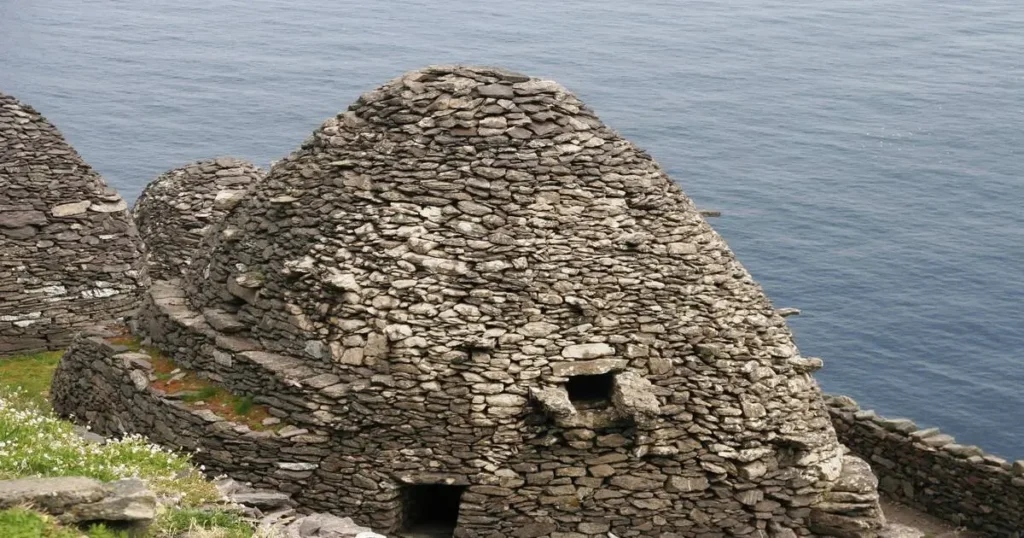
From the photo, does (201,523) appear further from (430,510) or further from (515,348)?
(430,510)

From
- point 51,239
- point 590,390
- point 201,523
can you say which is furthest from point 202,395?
point 51,239

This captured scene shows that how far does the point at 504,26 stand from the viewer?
10675 centimetres

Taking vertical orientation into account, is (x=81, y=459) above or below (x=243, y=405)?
above

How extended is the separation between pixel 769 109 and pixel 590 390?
65.2 meters

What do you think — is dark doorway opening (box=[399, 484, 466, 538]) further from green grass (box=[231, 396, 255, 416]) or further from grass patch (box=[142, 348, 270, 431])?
green grass (box=[231, 396, 255, 416])

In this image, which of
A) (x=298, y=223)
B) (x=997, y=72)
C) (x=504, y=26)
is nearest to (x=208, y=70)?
(x=504, y=26)

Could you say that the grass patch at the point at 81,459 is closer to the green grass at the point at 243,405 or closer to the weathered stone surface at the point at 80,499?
the green grass at the point at 243,405

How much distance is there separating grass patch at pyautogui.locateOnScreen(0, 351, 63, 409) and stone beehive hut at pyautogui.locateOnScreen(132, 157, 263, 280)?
3.30 metres

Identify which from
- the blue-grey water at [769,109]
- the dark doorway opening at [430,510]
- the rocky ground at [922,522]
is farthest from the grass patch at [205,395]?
the blue-grey water at [769,109]

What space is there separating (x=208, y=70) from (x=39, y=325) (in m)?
63.1

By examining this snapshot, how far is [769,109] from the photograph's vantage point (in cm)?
8406

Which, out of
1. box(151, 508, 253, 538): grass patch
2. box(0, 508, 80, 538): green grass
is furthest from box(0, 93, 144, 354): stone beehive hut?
box(0, 508, 80, 538): green grass

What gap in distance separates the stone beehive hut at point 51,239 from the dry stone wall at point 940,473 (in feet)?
52.8

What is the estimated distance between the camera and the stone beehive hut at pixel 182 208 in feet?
107
